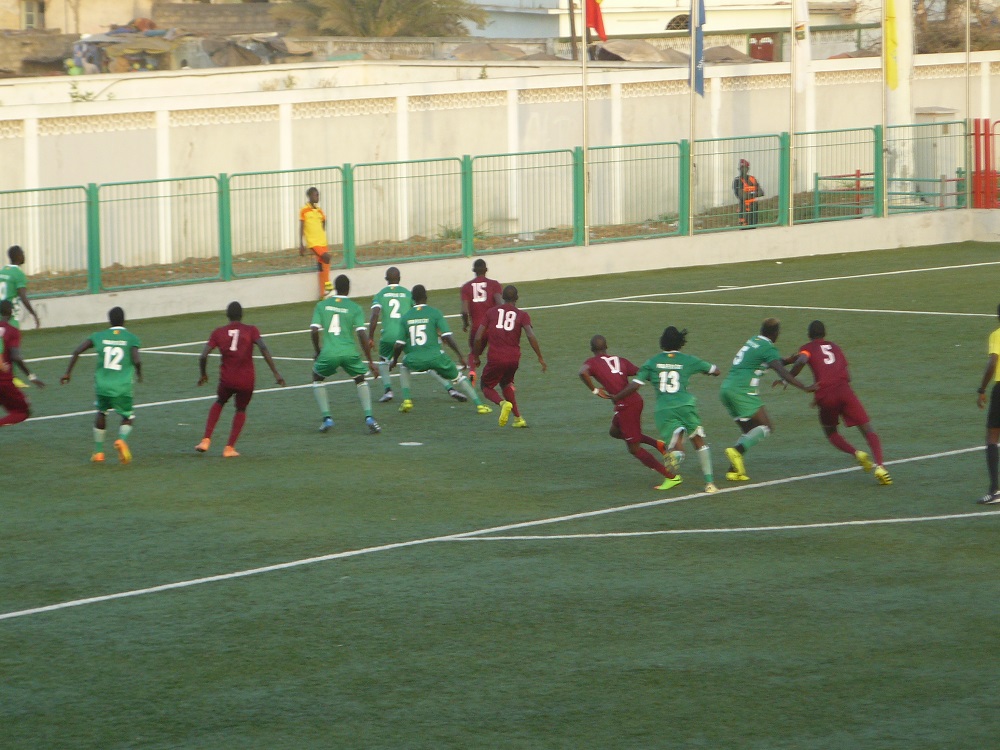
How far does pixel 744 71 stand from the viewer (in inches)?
1518

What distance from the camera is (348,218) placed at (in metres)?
27.8

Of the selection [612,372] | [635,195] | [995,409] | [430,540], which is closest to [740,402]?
[612,372]

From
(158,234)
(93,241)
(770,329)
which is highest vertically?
(158,234)

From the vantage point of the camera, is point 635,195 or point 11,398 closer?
point 11,398

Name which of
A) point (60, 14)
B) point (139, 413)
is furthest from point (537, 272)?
point (60, 14)

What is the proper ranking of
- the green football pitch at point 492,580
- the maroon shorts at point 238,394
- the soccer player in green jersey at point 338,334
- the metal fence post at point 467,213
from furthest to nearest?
the metal fence post at point 467,213, the soccer player in green jersey at point 338,334, the maroon shorts at point 238,394, the green football pitch at point 492,580

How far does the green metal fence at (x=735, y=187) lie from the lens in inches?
1271

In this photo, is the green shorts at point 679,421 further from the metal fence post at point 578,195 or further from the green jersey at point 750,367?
the metal fence post at point 578,195

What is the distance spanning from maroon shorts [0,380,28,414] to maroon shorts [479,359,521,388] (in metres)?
4.70

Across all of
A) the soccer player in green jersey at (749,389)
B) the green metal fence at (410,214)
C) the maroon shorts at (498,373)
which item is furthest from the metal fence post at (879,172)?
the soccer player in green jersey at (749,389)

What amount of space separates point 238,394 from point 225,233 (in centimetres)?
1177

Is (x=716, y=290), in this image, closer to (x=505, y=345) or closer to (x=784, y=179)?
(x=784, y=179)

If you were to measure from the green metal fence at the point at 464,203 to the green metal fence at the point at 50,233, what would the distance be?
0.02m

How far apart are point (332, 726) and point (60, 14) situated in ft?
203
